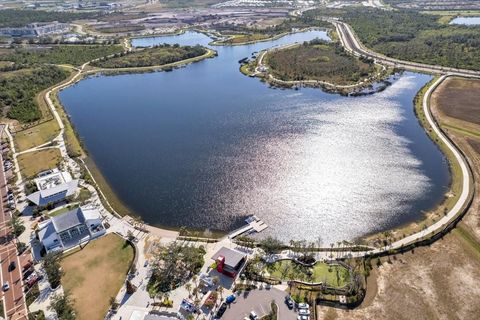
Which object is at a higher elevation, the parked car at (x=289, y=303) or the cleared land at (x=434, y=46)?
the cleared land at (x=434, y=46)

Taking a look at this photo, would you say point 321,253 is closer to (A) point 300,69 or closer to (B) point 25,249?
(B) point 25,249

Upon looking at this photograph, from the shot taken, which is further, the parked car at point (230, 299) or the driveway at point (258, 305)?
the parked car at point (230, 299)

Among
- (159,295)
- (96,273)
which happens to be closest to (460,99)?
(159,295)

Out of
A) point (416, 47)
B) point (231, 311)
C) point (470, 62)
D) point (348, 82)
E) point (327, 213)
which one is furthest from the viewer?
point (416, 47)

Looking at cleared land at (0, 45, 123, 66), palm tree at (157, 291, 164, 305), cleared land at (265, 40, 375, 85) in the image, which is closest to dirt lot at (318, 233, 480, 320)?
palm tree at (157, 291, 164, 305)

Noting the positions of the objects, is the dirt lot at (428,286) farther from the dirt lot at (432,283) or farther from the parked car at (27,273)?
the parked car at (27,273)

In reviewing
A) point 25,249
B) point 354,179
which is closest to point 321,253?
point 354,179

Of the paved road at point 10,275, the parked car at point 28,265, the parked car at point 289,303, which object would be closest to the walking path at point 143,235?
the paved road at point 10,275
